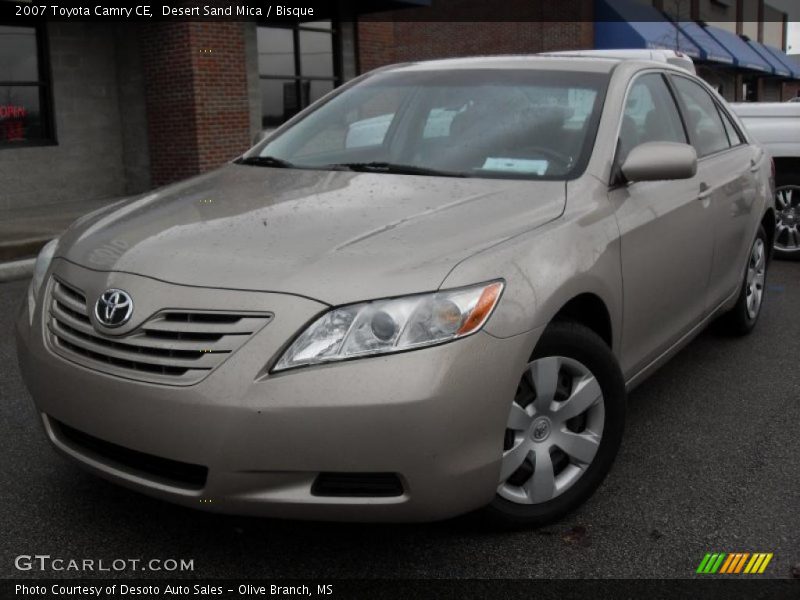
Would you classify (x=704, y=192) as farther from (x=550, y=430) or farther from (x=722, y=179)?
(x=550, y=430)

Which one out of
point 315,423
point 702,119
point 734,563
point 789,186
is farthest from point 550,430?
point 789,186

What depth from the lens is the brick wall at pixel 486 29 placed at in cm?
2596

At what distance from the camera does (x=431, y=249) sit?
9.00 ft

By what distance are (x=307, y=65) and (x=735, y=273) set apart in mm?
12079

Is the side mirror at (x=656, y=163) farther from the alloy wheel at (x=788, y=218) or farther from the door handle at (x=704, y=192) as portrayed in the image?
the alloy wheel at (x=788, y=218)

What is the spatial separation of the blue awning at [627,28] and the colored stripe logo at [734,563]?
23751mm

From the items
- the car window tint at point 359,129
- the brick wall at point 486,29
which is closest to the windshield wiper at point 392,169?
the car window tint at point 359,129

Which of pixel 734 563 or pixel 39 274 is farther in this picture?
pixel 39 274

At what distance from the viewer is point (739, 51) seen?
1312 inches

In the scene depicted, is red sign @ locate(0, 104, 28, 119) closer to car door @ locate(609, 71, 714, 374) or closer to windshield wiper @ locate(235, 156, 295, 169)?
windshield wiper @ locate(235, 156, 295, 169)

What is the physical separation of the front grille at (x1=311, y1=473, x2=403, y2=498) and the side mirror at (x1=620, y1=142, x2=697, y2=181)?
162cm

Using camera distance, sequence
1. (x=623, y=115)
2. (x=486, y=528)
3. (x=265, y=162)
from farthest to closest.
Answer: (x=265, y=162)
(x=623, y=115)
(x=486, y=528)

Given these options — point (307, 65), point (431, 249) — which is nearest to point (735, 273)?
point (431, 249)

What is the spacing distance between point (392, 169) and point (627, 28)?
78.0 feet
